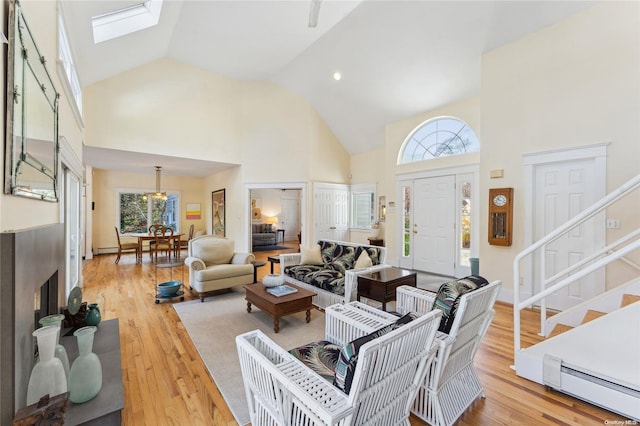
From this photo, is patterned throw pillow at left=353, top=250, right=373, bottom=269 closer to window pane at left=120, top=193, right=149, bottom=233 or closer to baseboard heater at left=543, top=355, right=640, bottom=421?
baseboard heater at left=543, top=355, right=640, bottom=421

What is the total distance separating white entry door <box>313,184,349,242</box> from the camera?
7.09 meters

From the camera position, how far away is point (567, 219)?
3.50 metres

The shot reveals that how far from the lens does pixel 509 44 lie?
3887 mm

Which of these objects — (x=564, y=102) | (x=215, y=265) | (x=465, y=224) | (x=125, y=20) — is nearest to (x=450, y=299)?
(x=564, y=102)

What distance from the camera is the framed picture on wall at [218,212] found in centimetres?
799

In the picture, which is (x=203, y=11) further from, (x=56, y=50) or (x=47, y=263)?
(x=47, y=263)

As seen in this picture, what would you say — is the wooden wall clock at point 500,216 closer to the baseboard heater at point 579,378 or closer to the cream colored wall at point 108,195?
the baseboard heater at point 579,378

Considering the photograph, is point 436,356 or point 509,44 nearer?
point 436,356

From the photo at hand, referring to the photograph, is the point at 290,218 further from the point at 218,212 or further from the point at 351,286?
the point at 351,286

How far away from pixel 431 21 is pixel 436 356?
14.7 ft

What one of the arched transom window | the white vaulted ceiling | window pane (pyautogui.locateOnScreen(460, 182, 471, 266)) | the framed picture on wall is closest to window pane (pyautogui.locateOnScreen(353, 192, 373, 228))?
the arched transom window

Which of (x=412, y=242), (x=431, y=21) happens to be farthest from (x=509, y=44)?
(x=412, y=242)

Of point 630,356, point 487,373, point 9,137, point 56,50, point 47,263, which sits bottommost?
point 487,373

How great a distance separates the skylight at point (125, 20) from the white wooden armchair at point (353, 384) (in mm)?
4196
